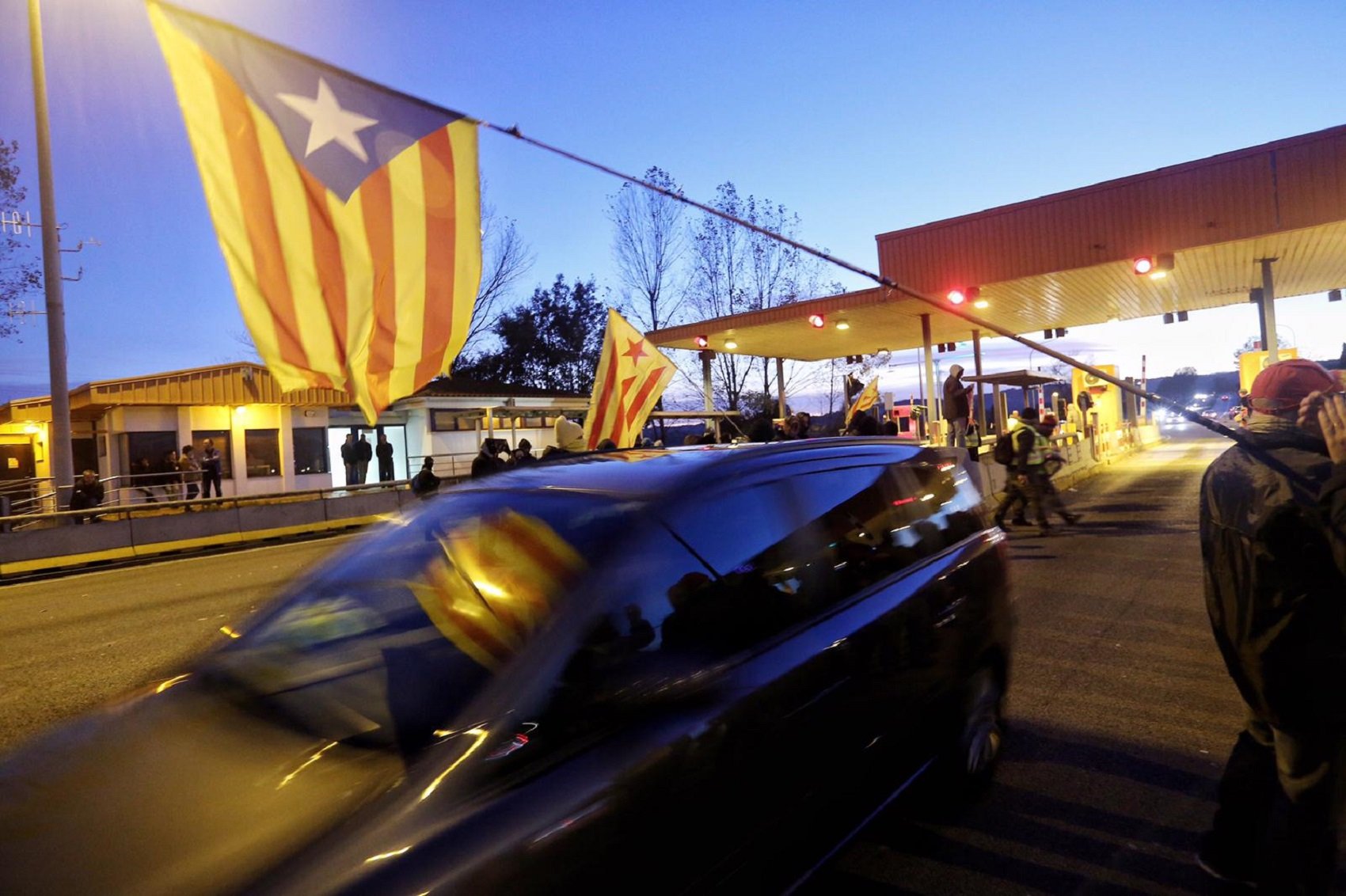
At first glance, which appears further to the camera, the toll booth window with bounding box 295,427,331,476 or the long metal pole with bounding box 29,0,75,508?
the toll booth window with bounding box 295,427,331,476

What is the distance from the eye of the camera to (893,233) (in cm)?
1706

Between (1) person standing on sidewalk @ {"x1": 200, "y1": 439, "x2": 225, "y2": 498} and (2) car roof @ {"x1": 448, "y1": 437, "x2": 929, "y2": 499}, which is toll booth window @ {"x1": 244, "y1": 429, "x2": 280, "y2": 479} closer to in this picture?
(1) person standing on sidewalk @ {"x1": 200, "y1": 439, "x2": 225, "y2": 498}

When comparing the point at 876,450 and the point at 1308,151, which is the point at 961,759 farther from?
the point at 1308,151

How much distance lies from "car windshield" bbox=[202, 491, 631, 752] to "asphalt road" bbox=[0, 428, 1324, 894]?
17.6 inches

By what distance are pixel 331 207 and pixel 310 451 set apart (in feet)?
78.1

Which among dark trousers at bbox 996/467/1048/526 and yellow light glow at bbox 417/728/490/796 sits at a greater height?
yellow light glow at bbox 417/728/490/796

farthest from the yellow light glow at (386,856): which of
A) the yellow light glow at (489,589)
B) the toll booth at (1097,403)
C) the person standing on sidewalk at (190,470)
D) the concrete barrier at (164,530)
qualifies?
the toll booth at (1097,403)

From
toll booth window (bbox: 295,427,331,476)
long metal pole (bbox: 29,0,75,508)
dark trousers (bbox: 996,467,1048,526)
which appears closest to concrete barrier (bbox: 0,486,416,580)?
long metal pole (bbox: 29,0,75,508)

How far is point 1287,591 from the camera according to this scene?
2512mm

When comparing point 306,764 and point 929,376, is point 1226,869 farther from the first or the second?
point 929,376

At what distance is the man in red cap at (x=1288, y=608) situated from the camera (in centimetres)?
249

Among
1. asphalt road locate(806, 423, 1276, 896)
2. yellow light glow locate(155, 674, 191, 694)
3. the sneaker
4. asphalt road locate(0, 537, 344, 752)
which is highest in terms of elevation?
yellow light glow locate(155, 674, 191, 694)

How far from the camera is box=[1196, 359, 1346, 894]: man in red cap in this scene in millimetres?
2492

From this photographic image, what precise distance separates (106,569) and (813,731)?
47.1 feet
